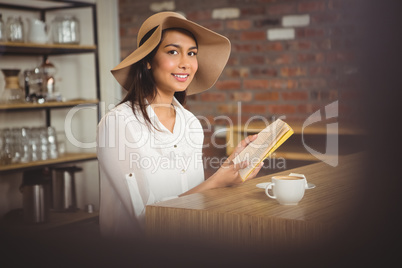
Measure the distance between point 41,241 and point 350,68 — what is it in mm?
298

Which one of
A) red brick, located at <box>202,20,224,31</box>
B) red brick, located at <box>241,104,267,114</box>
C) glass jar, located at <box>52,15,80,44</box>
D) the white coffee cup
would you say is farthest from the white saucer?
glass jar, located at <box>52,15,80,44</box>

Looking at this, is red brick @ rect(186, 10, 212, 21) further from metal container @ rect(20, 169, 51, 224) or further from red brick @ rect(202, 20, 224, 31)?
metal container @ rect(20, 169, 51, 224)

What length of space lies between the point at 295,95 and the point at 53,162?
5.02 feet

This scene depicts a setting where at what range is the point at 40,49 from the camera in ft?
10.5

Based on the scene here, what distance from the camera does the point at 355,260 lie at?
1.12 feet

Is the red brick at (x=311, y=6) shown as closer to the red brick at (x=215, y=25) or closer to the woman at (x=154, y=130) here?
the red brick at (x=215, y=25)

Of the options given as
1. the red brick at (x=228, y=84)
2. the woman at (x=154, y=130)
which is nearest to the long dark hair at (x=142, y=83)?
the woman at (x=154, y=130)

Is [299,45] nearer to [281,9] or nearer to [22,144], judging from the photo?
[281,9]

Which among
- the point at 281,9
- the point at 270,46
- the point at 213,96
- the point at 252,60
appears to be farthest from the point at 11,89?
the point at 281,9

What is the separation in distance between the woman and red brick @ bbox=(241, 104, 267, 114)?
137cm

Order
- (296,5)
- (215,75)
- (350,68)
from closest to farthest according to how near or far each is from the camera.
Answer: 1. (350,68)
2. (215,75)
3. (296,5)

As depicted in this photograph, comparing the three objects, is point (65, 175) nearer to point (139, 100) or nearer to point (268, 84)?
point (268, 84)

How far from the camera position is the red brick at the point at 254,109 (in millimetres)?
3238

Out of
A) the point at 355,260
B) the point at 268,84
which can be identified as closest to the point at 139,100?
the point at 355,260
